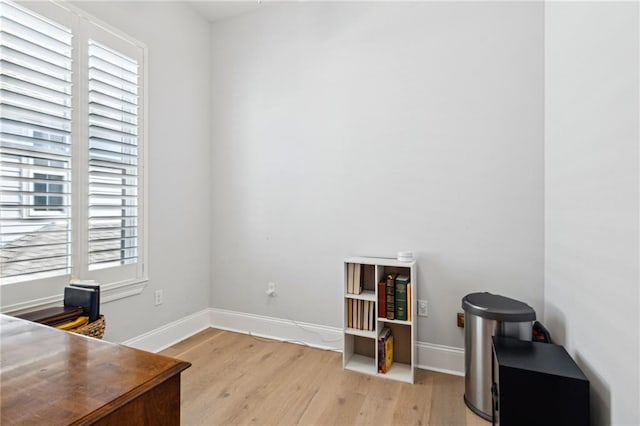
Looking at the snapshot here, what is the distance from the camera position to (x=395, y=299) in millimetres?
2285

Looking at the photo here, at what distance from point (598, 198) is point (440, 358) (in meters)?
1.55

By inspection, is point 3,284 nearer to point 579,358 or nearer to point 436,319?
point 436,319

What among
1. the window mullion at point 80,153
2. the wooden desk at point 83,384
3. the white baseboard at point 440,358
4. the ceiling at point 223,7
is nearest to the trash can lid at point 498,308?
the white baseboard at point 440,358

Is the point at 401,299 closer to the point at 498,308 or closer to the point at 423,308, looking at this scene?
the point at 423,308

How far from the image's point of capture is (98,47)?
2.21 m

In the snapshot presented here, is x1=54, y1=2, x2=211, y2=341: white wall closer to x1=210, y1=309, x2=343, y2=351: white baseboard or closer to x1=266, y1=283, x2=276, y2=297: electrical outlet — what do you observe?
x1=210, y1=309, x2=343, y2=351: white baseboard

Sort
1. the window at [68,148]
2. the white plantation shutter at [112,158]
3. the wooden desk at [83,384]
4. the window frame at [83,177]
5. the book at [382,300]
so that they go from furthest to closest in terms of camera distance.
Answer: the book at [382,300]
the white plantation shutter at [112,158]
the window frame at [83,177]
the window at [68,148]
the wooden desk at [83,384]

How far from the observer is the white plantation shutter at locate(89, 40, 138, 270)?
2.19 meters

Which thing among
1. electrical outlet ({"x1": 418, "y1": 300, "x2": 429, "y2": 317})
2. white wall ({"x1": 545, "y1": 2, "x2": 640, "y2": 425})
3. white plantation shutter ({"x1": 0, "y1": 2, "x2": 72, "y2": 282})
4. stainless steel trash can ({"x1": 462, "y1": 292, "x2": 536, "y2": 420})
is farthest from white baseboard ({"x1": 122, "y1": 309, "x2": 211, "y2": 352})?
white wall ({"x1": 545, "y1": 2, "x2": 640, "y2": 425})

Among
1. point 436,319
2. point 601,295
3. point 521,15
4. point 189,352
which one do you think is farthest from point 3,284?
point 521,15

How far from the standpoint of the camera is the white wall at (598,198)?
1.08 metres

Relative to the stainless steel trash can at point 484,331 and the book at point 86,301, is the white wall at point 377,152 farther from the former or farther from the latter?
the book at point 86,301

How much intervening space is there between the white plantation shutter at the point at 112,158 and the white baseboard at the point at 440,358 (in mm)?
2284

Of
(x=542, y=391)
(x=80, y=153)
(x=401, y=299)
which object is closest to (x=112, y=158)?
(x=80, y=153)
